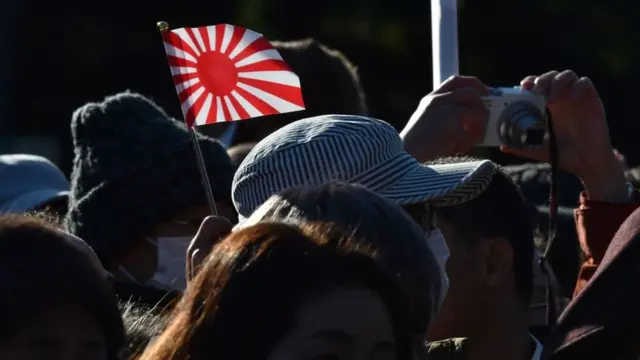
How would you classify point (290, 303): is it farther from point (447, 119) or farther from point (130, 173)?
point (130, 173)

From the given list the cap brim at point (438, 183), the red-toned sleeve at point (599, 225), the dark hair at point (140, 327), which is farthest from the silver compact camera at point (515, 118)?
the dark hair at point (140, 327)

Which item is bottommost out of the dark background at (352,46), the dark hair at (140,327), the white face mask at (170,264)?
the dark background at (352,46)

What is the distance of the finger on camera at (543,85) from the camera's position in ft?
12.7

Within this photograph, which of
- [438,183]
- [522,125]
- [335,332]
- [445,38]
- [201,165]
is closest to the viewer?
[335,332]

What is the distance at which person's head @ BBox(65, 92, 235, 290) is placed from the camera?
4.20 meters

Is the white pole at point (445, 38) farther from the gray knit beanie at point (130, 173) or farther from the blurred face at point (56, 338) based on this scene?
the blurred face at point (56, 338)

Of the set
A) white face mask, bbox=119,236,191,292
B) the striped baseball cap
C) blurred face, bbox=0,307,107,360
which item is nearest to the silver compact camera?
the striped baseball cap

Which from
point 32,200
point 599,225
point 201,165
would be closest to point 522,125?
point 599,225

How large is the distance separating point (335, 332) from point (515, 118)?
1.56 metres

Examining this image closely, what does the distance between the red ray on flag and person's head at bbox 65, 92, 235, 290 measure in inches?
25.4

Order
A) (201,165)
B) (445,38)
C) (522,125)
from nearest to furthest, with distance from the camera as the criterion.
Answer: (201,165) → (522,125) → (445,38)

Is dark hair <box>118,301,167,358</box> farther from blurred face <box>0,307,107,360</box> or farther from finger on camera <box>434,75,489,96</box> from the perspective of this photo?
finger on camera <box>434,75,489,96</box>

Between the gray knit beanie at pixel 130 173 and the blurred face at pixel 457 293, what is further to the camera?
the gray knit beanie at pixel 130 173

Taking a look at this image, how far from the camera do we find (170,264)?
4133 millimetres
